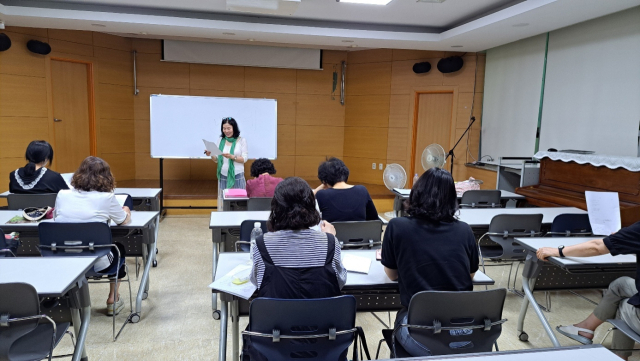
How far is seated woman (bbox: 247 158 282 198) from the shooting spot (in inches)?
151

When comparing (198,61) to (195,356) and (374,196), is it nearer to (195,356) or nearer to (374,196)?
(374,196)

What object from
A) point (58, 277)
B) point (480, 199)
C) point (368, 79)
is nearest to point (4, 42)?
point (58, 277)

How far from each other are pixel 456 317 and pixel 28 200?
3.37 m

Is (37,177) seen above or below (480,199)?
above

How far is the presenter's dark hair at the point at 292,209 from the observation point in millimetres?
1698

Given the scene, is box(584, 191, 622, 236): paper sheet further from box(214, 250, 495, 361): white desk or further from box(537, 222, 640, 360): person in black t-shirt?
box(214, 250, 495, 361): white desk

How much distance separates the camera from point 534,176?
187 inches

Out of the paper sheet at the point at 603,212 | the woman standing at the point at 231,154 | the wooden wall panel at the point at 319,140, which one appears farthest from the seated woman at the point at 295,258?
the wooden wall panel at the point at 319,140

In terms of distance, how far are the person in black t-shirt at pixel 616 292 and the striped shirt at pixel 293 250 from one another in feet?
4.64

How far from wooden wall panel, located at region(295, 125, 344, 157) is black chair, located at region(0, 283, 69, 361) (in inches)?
265

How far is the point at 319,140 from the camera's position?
8406 millimetres

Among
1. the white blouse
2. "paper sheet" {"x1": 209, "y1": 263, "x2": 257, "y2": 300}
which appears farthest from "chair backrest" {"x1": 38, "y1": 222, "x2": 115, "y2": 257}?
the white blouse

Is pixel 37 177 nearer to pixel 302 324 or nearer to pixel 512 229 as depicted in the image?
pixel 302 324

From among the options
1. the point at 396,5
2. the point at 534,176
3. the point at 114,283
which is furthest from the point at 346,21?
the point at 114,283
